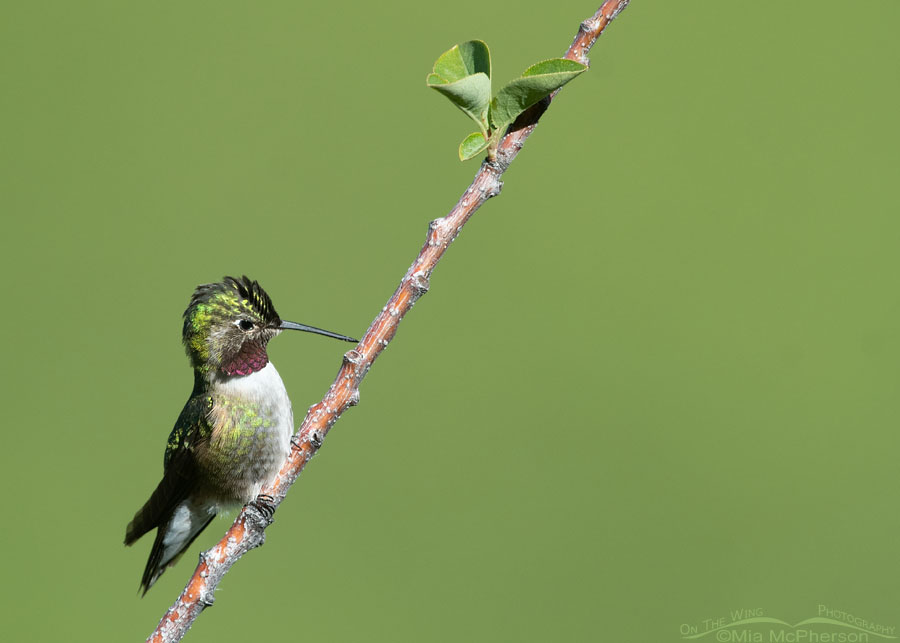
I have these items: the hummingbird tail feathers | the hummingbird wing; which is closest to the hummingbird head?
the hummingbird wing

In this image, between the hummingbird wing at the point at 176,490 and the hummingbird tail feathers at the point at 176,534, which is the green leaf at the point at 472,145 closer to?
the hummingbird wing at the point at 176,490

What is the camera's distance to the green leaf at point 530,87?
2.65 ft

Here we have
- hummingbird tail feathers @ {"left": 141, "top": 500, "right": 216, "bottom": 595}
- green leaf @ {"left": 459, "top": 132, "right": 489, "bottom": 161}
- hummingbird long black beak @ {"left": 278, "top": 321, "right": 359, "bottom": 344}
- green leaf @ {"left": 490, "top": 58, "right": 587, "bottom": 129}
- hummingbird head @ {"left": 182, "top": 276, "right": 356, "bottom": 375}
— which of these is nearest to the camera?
green leaf @ {"left": 490, "top": 58, "right": 587, "bottom": 129}

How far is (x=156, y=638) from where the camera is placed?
96 centimetres

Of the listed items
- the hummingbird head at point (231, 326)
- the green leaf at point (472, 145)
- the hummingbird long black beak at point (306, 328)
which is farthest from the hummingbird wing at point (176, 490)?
the green leaf at point (472, 145)

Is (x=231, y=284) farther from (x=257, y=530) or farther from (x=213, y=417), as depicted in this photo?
(x=257, y=530)

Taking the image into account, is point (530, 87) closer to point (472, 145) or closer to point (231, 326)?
point (472, 145)

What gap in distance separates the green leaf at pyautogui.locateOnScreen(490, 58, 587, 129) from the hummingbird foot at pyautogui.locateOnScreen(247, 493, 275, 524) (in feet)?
1.73

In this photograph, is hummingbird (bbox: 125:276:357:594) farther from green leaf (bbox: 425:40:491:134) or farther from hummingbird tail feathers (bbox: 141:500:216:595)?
green leaf (bbox: 425:40:491:134)

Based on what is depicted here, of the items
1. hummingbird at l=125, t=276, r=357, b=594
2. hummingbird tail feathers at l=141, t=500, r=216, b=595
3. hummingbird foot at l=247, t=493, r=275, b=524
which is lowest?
hummingbird foot at l=247, t=493, r=275, b=524

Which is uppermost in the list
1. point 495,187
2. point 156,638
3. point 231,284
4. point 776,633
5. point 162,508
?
point 776,633

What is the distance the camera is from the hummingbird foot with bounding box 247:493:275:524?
3.27 feet

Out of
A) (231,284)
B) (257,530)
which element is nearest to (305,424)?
(257,530)

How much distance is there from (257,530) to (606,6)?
0.80 meters
